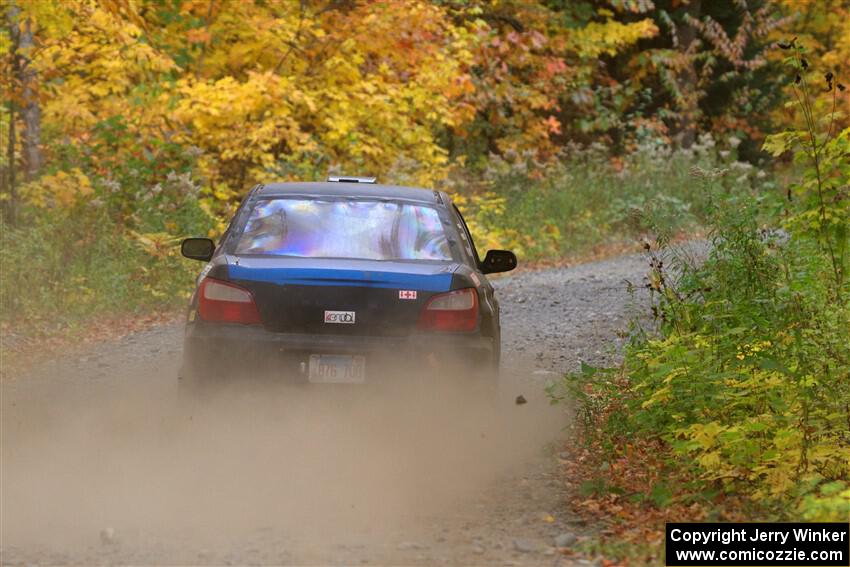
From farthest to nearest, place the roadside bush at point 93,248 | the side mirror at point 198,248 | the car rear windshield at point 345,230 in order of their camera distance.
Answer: the roadside bush at point 93,248 → the side mirror at point 198,248 → the car rear windshield at point 345,230

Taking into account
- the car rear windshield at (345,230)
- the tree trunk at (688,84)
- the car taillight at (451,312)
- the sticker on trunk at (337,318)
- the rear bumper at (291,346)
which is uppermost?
the tree trunk at (688,84)

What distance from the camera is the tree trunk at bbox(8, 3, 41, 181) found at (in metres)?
16.2

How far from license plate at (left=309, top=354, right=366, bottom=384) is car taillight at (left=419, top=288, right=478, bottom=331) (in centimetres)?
42

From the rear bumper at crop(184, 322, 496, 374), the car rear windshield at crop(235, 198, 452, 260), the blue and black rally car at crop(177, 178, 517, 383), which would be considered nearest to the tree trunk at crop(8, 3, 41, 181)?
the car rear windshield at crop(235, 198, 452, 260)

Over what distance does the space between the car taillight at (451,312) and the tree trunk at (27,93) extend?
9.25 metres

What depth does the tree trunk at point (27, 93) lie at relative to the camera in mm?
16219

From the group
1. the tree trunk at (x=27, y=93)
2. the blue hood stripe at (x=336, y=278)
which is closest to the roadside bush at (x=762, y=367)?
the blue hood stripe at (x=336, y=278)

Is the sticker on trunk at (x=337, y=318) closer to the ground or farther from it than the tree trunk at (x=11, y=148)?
closer to the ground

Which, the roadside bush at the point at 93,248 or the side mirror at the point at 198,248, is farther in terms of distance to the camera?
the roadside bush at the point at 93,248

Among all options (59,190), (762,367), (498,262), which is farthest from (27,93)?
(762,367)

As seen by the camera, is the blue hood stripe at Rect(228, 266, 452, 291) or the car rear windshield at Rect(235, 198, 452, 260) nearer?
the blue hood stripe at Rect(228, 266, 452, 291)

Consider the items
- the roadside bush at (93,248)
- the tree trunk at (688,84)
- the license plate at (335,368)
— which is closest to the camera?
the license plate at (335,368)

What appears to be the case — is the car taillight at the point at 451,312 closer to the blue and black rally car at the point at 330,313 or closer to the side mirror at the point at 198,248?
the blue and black rally car at the point at 330,313

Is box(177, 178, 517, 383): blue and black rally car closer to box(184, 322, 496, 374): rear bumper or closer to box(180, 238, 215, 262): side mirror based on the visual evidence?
box(184, 322, 496, 374): rear bumper
